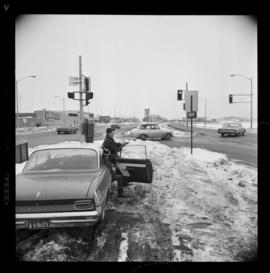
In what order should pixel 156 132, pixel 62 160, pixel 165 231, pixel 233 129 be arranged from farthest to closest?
pixel 233 129, pixel 156 132, pixel 62 160, pixel 165 231

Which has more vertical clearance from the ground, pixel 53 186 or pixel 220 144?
pixel 53 186

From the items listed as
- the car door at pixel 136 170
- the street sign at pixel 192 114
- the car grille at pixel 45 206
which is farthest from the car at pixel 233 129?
the car grille at pixel 45 206

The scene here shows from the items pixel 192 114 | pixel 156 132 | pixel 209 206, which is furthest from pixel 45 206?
pixel 156 132

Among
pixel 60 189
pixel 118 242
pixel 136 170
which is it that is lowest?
pixel 118 242

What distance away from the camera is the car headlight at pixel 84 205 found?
2.98 metres

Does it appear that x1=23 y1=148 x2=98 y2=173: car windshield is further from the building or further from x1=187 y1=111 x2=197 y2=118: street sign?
x1=187 y1=111 x2=197 y2=118: street sign

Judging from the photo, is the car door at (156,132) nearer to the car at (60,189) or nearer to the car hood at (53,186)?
the car at (60,189)

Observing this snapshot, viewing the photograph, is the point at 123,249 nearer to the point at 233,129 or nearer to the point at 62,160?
the point at 62,160

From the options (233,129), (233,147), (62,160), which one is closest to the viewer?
(62,160)

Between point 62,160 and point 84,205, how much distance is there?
4.10ft

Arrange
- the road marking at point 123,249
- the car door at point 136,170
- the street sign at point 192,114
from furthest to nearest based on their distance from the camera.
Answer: the street sign at point 192,114 → the car door at point 136,170 → the road marking at point 123,249

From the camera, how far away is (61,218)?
2.92 meters
